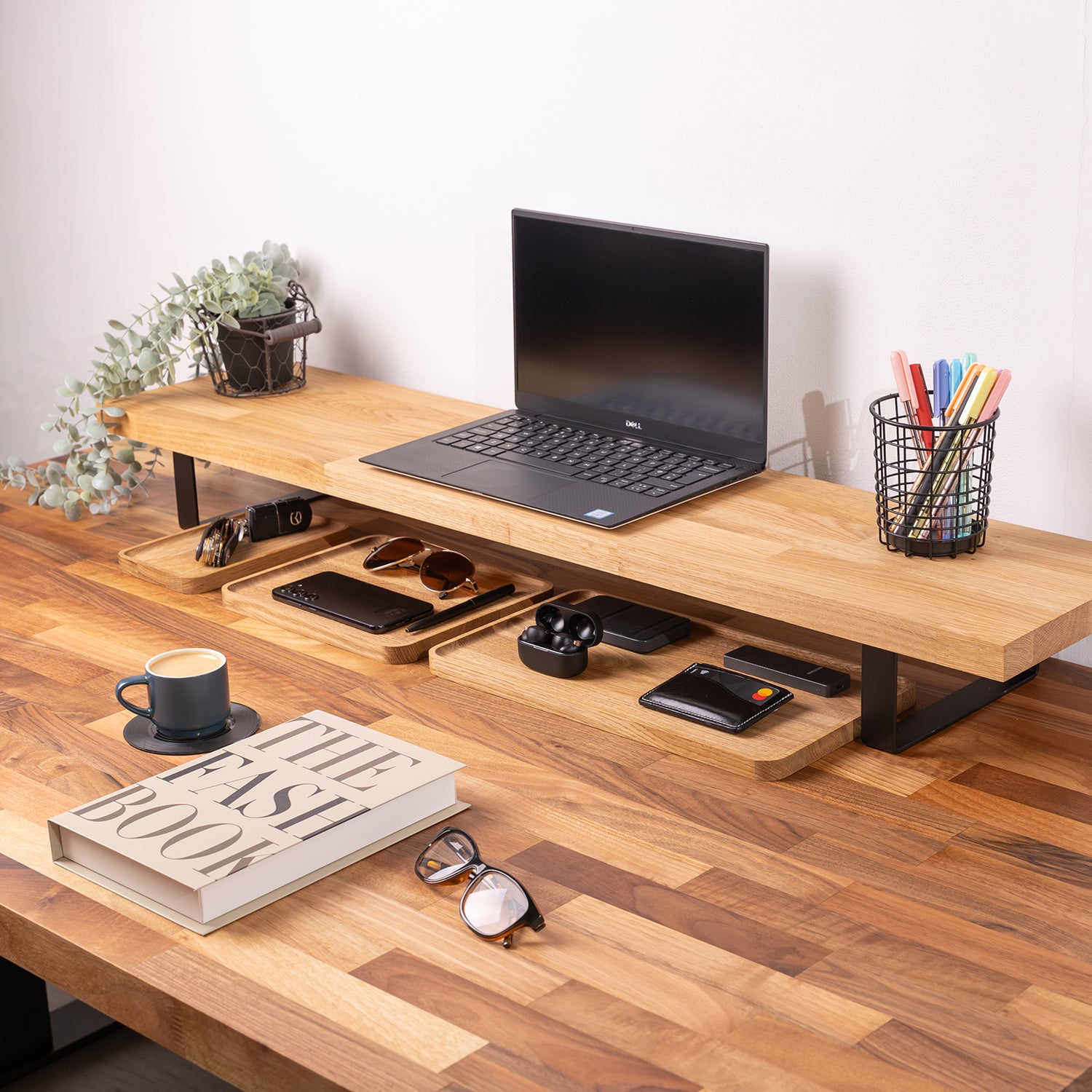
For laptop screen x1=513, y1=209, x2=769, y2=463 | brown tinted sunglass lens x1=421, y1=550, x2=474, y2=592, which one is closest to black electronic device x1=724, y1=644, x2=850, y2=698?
laptop screen x1=513, y1=209, x2=769, y2=463

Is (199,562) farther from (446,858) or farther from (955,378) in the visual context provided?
(955,378)

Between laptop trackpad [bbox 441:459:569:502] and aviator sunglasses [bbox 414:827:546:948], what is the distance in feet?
1.69

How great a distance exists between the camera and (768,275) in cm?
165

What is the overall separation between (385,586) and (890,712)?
68 centimetres

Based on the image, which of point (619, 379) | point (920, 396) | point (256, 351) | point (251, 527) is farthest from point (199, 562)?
point (920, 396)

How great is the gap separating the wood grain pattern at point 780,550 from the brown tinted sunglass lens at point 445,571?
0.26ft

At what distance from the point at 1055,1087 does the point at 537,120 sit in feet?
4.55

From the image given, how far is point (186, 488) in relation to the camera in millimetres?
2035

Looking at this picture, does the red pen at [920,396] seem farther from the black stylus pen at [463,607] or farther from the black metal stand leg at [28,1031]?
the black metal stand leg at [28,1031]

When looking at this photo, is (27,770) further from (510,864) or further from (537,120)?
(537,120)

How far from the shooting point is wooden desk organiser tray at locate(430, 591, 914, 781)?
4.53 ft

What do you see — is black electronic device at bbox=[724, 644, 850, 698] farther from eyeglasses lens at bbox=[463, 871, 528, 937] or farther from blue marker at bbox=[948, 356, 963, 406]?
eyeglasses lens at bbox=[463, 871, 528, 937]

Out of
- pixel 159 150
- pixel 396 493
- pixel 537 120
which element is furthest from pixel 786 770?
pixel 159 150

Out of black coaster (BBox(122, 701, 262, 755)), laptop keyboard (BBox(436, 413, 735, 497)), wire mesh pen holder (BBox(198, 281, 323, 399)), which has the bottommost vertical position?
black coaster (BBox(122, 701, 262, 755))
